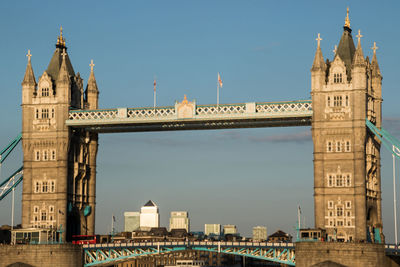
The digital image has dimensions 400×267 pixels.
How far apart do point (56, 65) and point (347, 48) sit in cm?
4619

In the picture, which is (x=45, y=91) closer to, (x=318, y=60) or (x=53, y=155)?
(x=53, y=155)

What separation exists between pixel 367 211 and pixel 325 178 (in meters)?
7.46

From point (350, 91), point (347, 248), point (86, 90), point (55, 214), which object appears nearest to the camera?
point (347, 248)

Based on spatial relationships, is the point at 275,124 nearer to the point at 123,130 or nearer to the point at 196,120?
the point at 196,120

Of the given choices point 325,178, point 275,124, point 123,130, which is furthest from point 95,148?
point 325,178

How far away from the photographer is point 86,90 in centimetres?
14650

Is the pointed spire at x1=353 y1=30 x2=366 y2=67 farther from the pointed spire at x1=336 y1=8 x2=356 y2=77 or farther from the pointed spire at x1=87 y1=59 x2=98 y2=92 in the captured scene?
the pointed spire at x1=87 y1=59 x2=98 y2=92

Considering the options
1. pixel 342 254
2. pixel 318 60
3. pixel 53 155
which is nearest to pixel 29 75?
pixel 53 155

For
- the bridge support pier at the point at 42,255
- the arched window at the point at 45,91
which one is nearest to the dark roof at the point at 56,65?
the arched window at the point at 45,91

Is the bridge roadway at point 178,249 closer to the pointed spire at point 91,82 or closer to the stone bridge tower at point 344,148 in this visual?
the stone bridge tower at point 344,148

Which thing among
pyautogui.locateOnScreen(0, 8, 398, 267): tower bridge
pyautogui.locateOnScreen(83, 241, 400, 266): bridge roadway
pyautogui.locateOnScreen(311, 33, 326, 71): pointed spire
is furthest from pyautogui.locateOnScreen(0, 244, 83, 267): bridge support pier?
pyautogui.locateOnScreen(311, 33, 326, 71): pointed spire

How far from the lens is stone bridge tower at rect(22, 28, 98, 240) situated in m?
136

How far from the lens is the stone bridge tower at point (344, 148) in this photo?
121875 millimetres

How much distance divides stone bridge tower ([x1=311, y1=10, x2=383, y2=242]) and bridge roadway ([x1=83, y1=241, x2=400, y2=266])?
7.17 metres
